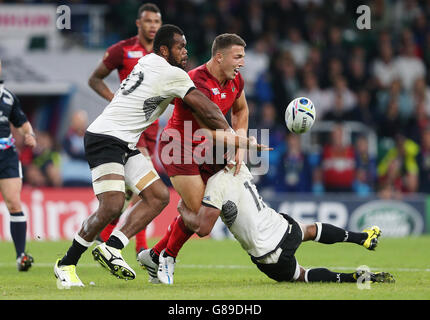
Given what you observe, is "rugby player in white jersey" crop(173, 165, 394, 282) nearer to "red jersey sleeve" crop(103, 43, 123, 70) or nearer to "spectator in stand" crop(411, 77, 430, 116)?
→ "red jersey sleeve" crop(103, 43, 123, 70)

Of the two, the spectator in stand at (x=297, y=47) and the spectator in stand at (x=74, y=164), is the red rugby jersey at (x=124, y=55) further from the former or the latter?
the spectator in stand at (x=297, y=47)

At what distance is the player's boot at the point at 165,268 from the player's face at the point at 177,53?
185 centimetres

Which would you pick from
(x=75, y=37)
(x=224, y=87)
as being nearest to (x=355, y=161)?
(x=75, y=37)

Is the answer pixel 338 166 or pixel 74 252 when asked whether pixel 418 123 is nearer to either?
pixel 338 166

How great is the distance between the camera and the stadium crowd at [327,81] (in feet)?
52.0

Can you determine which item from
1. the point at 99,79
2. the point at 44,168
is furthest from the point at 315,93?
the point at 99,79

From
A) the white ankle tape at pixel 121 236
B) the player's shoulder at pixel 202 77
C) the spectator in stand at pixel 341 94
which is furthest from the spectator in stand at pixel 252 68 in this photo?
the white ankle tape at pixel 121 236

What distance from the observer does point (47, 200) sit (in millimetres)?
14547

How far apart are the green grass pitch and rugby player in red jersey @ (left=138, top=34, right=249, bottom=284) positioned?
259 millimetres

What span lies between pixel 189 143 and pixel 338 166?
27.5ft

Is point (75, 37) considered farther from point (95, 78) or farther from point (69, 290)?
point (69, 290)

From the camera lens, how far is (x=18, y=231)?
9508 mm

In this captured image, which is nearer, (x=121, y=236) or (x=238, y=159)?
(x=121, y=236)

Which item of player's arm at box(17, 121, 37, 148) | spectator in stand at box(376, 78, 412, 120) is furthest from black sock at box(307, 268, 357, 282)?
spectator in stand at box(376, 78, 412, 120)
